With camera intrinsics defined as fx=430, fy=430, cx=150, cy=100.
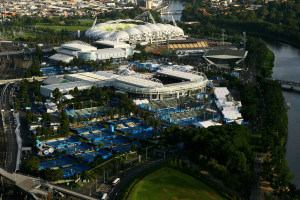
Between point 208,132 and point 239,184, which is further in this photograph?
point 208,132

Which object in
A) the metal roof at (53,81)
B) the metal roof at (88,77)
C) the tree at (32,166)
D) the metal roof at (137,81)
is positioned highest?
the metal roof at (137,81)

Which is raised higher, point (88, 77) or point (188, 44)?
point (188, 44)

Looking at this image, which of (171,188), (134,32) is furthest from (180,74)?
(134,32)

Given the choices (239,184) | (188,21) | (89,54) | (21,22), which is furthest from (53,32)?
(239,184)

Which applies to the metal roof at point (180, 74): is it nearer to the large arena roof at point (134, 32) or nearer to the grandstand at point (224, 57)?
the grandstand at point (224, 57)

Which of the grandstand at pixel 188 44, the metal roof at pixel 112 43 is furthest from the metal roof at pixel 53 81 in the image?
the grandstand at pixel 188 44

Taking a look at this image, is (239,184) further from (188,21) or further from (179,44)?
(188,21)

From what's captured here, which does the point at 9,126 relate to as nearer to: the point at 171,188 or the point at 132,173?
the point at 132,173
